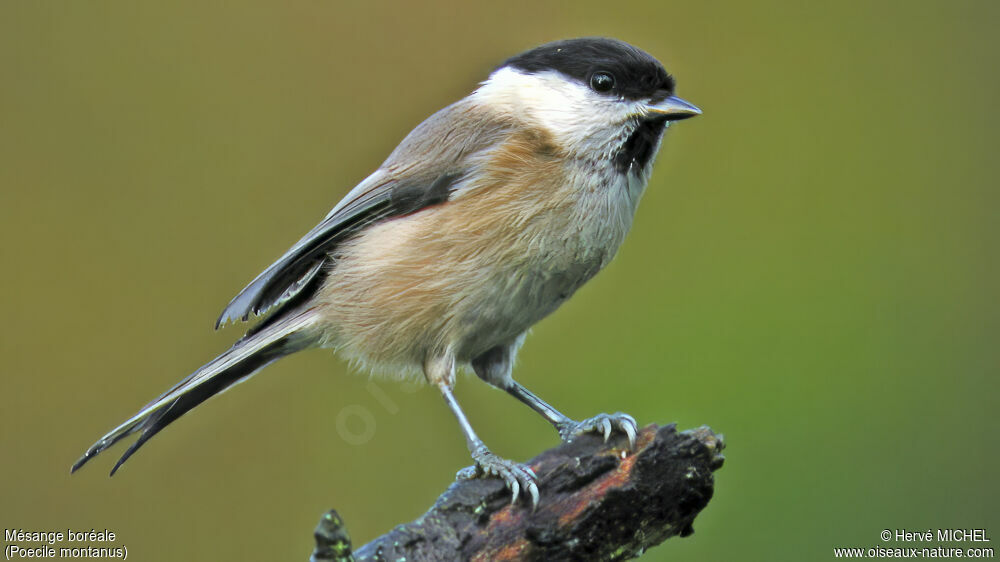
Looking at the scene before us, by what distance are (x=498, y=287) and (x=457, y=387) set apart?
0.29 metres

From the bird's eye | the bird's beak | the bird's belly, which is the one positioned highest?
the bird's eye

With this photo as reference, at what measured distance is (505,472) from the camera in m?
1.55

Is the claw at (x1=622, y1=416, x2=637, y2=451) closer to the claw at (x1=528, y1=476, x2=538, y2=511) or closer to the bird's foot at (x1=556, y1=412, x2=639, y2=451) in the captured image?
the bird's foot at (x1=556, y1=412, x2=639, y2=451)

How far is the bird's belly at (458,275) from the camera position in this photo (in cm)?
170

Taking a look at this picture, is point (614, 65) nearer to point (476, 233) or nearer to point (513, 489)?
point (476, 233)

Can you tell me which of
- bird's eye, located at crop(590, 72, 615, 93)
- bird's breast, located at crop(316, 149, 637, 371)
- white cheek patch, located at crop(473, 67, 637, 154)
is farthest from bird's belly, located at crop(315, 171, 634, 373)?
bird's eye, located at crop(590, 72, 615, 93)

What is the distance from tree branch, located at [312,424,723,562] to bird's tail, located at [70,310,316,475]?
61 centimetres

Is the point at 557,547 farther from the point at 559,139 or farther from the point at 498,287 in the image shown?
the point at 559,139

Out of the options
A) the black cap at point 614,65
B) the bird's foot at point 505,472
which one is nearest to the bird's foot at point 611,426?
the bird's foot at point 505,472

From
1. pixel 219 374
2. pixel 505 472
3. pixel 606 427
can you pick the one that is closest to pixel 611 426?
pixel 606 427

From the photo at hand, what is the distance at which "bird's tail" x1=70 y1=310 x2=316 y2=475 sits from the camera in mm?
1666

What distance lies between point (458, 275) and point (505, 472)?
17.1 inches

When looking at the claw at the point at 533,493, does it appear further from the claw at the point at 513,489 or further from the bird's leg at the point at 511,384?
the bird's leg at the point at 511,384

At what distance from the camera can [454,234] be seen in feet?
5.71
